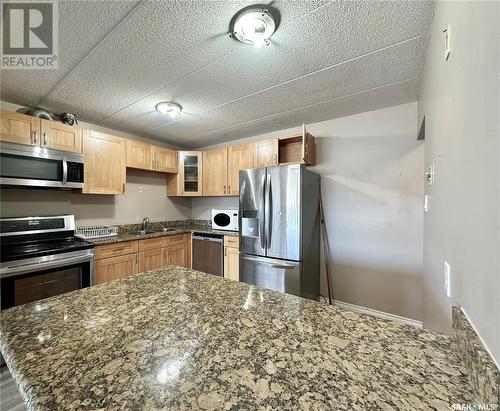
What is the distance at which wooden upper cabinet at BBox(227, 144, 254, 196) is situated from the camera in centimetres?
329

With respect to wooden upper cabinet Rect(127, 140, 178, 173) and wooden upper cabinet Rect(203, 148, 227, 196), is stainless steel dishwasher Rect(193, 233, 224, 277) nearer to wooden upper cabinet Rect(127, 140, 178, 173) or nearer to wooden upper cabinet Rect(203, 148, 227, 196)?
wooden upper cabinet Rect(203, 148, 227, 196)

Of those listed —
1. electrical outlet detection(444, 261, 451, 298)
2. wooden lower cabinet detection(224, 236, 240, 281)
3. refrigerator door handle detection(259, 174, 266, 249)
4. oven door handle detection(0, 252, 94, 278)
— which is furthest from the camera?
wooden lower cabinet detection(224, 236, 240, 281)

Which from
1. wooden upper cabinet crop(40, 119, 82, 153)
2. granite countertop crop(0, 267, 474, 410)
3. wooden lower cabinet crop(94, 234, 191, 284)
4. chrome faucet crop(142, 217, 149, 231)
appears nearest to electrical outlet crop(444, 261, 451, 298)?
granite countertop crop(0, 267, 474, 410)

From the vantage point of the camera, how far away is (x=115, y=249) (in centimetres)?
270

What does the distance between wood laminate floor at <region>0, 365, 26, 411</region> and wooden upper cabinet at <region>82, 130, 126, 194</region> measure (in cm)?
180

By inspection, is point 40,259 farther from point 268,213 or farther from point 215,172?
point 215,172

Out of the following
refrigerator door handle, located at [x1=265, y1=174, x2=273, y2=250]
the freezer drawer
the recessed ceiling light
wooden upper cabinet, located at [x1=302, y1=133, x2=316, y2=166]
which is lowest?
the freezer drawer

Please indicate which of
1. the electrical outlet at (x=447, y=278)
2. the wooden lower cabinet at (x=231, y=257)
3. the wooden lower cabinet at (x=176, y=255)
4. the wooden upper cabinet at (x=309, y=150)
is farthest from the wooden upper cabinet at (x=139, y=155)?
the electrical outlet at (x=447, y=278)

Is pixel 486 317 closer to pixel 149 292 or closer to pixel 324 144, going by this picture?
pixel 149 292

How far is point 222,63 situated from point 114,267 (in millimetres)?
2552

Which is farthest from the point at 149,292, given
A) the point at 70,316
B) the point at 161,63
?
the point at 161,63

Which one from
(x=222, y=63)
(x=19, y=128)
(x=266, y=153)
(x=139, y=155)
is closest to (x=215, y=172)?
(x=266, y=153)

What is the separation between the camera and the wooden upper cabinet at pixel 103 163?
270 centimetres

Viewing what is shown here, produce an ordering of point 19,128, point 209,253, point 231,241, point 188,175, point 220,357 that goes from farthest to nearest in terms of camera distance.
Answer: point 188,175 → point 209,253 → point 231,241 → point 19,128 → point 220,357
